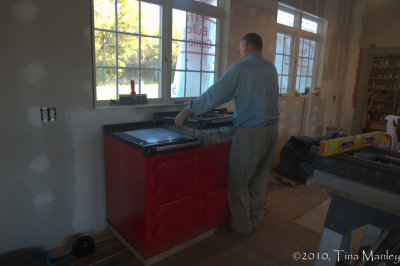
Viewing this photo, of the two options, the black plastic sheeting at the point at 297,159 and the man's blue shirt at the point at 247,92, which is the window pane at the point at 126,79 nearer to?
the man's blue shirt at the point at 247,92

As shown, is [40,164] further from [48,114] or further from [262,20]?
[262,20]

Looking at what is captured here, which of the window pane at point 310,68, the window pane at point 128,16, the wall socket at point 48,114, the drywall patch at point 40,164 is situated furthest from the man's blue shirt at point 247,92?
the window pane at point 310,68

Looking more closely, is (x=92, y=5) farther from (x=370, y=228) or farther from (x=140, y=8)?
(x=370, y=228)

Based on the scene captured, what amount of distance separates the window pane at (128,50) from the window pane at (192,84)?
63 centimetres

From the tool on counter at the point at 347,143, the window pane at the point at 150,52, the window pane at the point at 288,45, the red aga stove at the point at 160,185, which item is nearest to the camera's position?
the tool on counter at the point at 347,143

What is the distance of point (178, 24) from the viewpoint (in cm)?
264

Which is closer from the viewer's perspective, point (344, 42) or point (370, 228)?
point (370, 228)

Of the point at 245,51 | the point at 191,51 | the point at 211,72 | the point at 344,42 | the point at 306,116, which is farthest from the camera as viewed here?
the point at 344,42

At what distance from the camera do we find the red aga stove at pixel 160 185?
182 centimetres

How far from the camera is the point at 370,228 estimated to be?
1647mm

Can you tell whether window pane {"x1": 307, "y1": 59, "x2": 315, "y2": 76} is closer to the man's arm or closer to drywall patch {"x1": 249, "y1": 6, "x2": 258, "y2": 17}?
drywall patch {"x1": 249, "y1": 6, "x2": 258, "y2": 17}

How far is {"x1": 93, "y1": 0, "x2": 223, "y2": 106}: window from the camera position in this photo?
219cm

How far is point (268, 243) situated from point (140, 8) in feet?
7.37

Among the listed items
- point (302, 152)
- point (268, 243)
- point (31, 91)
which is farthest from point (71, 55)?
point (302, 152)
